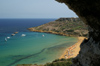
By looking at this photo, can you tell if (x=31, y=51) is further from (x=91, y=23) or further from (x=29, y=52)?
(x=91, y=23)

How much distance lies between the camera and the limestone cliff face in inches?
208

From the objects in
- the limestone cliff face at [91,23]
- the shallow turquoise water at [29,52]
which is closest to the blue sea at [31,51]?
the shallow turquoise water at [29,52]

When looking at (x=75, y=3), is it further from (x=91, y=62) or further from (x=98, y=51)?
(x=91, y=62)

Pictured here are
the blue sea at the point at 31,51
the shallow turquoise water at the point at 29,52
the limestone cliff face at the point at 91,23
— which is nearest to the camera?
the limestone cliff face at the point at 91,23

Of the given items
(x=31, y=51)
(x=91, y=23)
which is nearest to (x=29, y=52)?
(x=31, y=51)

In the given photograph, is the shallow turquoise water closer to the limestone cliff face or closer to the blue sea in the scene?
the blue sea

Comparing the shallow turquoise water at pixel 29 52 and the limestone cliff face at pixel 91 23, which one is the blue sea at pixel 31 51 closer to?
the shallow turquoise water at pixel 29 52

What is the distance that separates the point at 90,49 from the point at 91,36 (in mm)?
809

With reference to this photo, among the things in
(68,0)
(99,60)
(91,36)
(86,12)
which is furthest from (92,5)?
(99,60)

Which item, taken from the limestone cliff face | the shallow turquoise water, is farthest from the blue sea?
the limestone cliff face

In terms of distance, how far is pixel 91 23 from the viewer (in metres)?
5.99

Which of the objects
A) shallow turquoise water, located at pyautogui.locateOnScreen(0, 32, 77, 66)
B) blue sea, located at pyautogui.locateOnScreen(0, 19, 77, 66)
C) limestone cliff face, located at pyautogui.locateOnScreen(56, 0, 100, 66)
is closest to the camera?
limestone cliff face, located at pyautogui.locateOnScreen(56, 0, 100, 66)

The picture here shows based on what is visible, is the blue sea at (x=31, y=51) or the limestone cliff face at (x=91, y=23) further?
the blue sea at (x=31, y=51)

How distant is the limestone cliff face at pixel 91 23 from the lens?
Result: 5.29 metres
